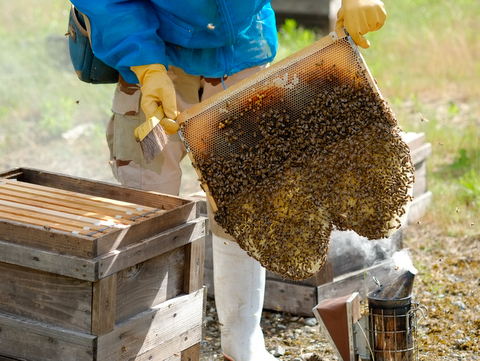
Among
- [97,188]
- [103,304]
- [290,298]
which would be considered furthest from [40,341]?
[290,298]

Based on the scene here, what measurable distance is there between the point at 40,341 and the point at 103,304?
27 cm

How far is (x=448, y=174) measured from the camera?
185 inches

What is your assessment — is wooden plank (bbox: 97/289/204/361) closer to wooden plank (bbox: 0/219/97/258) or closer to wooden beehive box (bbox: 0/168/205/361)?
wooden beehive box (bbox: 0/168/205/361)

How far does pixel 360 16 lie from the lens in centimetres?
212

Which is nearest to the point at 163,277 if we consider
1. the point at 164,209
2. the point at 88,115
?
the point at 164,209

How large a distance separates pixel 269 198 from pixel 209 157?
0.25 m

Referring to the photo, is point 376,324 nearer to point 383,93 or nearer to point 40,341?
point 40,341

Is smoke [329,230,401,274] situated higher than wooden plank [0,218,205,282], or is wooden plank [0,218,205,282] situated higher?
wooden plank [0,218,205,282]

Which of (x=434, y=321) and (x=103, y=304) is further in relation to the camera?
(x=434, y=321)

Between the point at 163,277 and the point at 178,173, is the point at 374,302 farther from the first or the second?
the point at 178,173

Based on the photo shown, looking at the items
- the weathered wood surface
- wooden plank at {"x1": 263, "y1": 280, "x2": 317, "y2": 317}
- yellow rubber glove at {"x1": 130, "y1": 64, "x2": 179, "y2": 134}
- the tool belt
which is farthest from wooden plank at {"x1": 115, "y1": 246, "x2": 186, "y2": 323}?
wooden plank at {"x1": 263, "y1": 280, "x2": 317, "y2": 317}

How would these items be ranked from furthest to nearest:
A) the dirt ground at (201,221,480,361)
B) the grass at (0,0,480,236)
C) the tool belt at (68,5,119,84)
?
the grass at (0,0,480,236), the dirt ground at (201,221,480,361), the tool belt at (68,5,119,84)

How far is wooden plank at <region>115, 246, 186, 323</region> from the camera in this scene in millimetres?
2010

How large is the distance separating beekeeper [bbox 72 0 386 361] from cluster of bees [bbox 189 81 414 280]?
9.4 inches
